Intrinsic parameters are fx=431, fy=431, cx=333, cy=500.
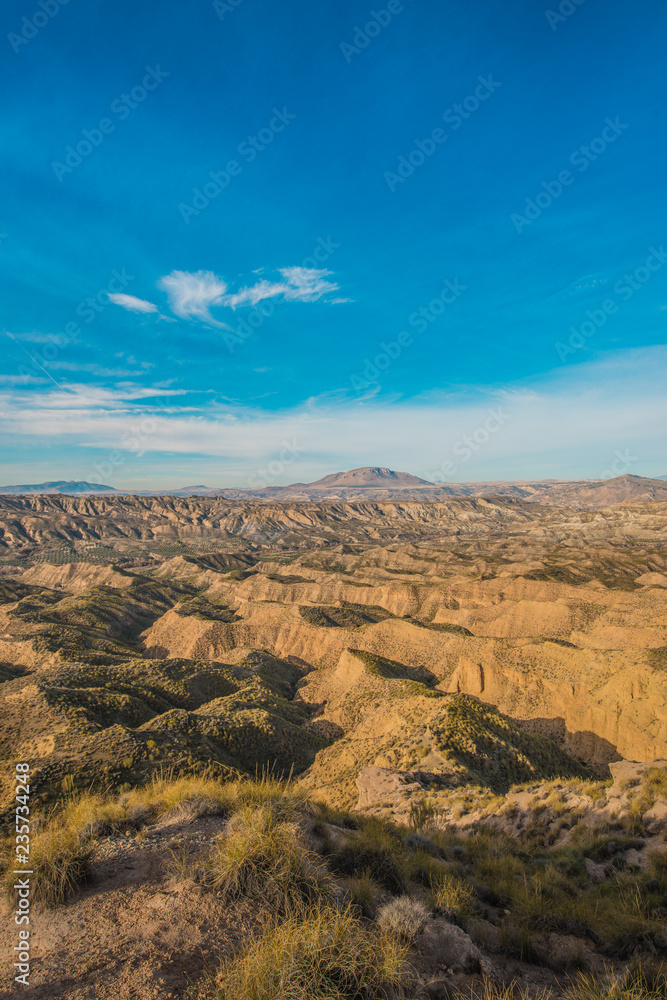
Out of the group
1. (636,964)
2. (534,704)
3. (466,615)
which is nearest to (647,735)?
(534,704)

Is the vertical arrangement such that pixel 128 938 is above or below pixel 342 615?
above

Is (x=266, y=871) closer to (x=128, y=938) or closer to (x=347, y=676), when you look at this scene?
(x=128, y=938)

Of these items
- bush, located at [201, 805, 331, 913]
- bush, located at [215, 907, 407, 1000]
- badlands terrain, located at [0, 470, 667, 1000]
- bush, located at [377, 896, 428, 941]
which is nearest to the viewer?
bush, located at [215, 907, 407, 1000]

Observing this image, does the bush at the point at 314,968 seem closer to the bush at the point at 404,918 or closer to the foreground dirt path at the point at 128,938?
the foreground dirt path at the point at 128,938

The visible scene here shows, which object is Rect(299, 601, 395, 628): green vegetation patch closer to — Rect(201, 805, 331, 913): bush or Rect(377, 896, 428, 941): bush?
Rect(201, 805, 331, 913): bush

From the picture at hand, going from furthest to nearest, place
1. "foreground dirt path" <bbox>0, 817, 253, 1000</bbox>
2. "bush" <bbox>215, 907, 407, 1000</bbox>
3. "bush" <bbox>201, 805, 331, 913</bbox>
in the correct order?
"bush" <bbox>201, 805, 331, 913</bbox> < "foreground dirt path" <bbox>0, 817, 253, 1000</bbox> < "bush" <bbox>215, 907, 407, 1000</bbox>

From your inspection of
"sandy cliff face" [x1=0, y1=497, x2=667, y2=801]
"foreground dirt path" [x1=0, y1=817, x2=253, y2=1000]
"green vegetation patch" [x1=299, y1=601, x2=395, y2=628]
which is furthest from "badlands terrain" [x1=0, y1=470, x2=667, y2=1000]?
"green vegetation patch" [x1=299, y1=601, x2=395, y2=628]

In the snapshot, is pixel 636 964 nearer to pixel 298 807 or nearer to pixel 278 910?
pixel 278 910

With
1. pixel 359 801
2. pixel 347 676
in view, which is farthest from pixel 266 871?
pixel 347 676

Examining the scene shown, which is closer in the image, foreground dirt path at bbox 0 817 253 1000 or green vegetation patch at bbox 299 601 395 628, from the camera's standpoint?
foreground dirt path at bbox 0 817 253 1000
